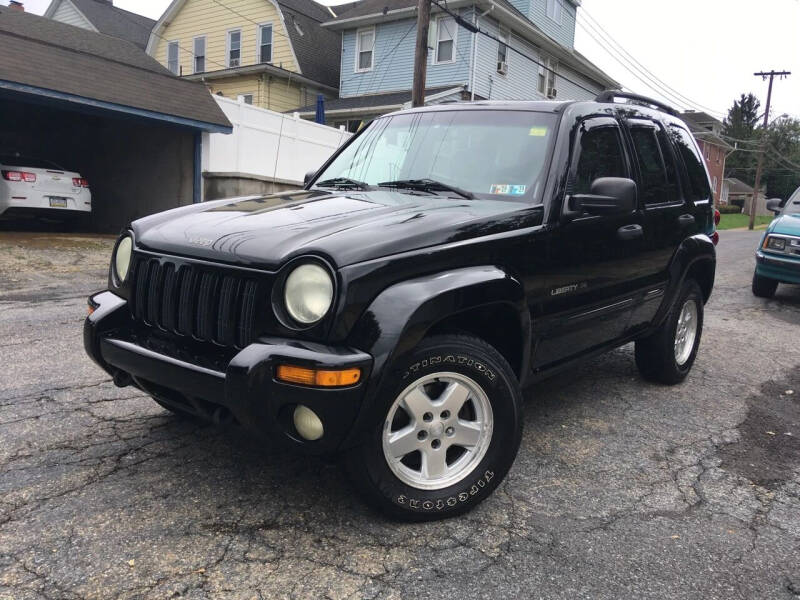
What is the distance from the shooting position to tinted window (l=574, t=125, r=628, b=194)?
3.59 meters

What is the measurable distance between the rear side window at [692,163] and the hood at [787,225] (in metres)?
4.60

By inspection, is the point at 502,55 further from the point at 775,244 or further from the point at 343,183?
the point at 343,183

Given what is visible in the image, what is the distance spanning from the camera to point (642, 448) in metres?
3.77

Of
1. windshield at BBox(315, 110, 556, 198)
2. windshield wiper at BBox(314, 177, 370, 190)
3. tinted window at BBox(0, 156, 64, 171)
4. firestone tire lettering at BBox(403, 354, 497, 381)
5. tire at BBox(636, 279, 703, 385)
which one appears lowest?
tire at BBox(636, 279, 703, 385)

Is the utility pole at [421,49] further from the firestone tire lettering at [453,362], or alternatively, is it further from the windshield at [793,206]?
the firestone tire lettering at [453,362]

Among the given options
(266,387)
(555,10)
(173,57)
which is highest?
(555,10)

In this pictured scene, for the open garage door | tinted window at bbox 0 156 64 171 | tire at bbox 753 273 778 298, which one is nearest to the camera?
tire at bbox 753 273 778 298

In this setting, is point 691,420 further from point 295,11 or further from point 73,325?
point 295,11

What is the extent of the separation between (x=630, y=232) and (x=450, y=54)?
65.6ft

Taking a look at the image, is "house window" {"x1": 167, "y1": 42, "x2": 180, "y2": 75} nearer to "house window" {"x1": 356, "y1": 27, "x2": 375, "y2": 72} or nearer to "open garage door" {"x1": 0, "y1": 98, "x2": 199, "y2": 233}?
"house window" {"x1": 356, "y1": 27, "x2": 375, "y2": 72}

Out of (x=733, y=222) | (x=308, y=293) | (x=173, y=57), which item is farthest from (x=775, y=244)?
(x=733, y=222)

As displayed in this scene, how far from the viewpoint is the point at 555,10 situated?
25984 millimetres

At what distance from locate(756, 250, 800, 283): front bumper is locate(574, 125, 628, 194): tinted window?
601 centimetres

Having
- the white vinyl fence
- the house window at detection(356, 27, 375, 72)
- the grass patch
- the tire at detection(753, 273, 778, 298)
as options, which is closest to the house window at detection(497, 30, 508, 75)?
the house window at detection(356, 27, 375, 72)
